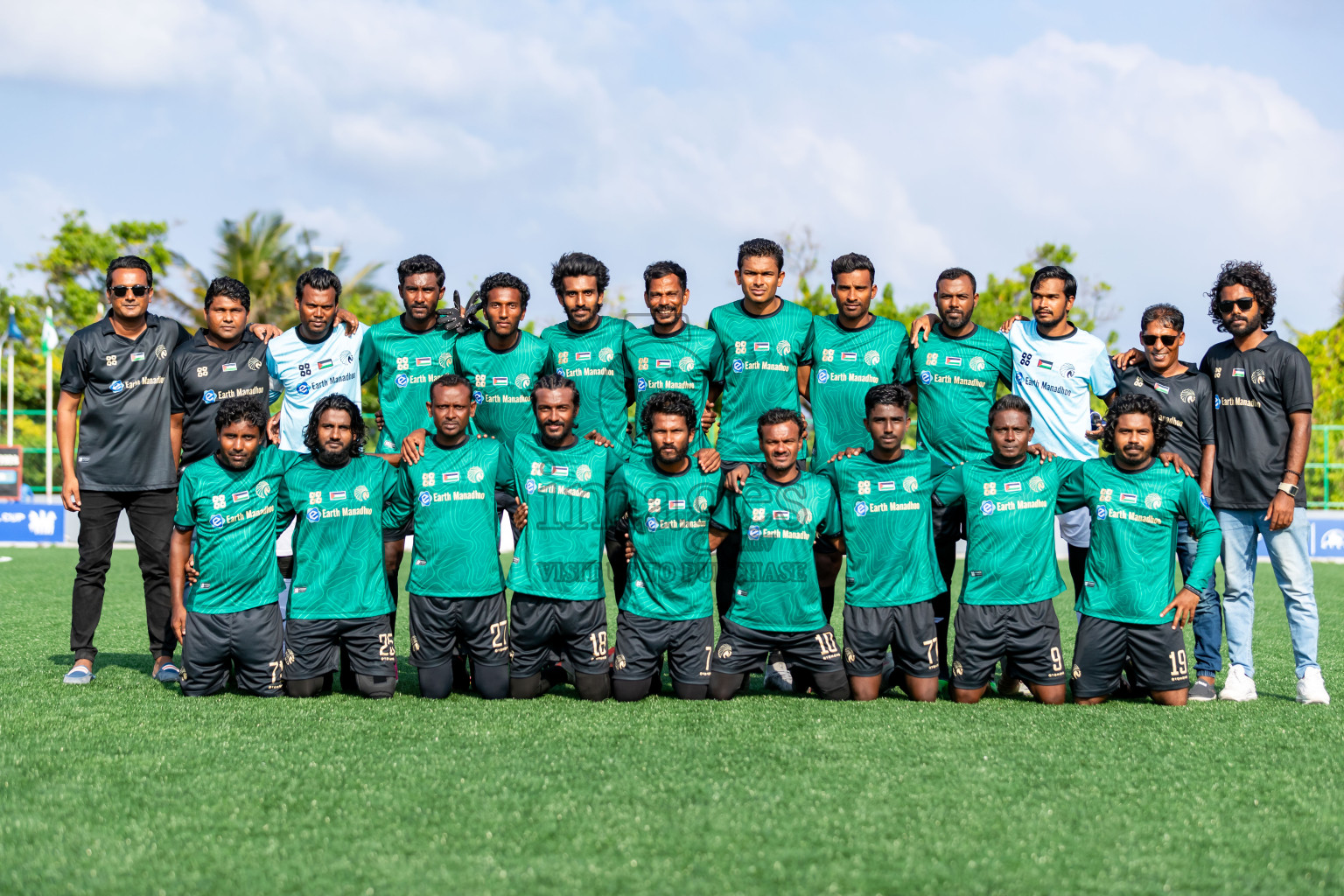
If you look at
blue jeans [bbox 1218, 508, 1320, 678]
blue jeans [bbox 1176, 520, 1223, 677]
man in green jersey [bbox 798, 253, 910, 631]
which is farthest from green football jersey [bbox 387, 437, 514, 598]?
blue jeans [bbox 1218, 508, 1320, 678]

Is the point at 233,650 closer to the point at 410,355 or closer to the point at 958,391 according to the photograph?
the point at 410,355

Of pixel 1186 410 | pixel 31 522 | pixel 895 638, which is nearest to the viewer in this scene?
pixel 895 638

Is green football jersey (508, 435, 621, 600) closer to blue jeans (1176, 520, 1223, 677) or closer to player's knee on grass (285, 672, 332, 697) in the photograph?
player's knee on grass (285, 672, 332, 697)

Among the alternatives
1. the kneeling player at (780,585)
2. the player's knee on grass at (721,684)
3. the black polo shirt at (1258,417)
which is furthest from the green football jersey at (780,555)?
the black polo shirt at (1258,417)

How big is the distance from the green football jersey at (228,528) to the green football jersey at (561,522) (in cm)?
133

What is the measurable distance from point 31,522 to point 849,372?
1567 cm

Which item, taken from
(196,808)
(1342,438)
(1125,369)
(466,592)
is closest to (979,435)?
(1125,369)

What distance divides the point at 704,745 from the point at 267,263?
104 ft

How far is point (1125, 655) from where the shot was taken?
5895 millimetres

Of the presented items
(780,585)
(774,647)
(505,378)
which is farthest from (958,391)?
(505,378)

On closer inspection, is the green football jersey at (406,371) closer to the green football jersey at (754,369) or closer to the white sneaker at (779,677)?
the green football jersey at (754,369)

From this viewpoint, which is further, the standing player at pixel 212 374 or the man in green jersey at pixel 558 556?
the standing player at pixel 212 374

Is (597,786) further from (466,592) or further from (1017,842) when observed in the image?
Answer: (466,592)

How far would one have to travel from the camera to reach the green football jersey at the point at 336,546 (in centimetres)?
595
